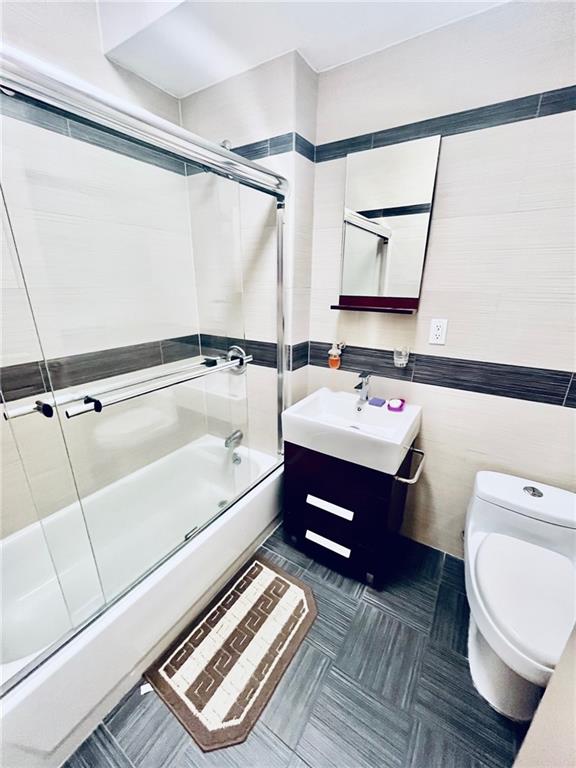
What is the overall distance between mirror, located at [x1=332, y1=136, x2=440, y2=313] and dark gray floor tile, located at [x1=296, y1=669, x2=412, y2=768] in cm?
152

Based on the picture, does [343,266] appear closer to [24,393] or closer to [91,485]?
[24,393]

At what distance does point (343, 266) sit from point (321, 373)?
59 cm

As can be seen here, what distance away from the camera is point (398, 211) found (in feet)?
4.65

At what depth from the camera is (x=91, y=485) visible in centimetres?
A: 158

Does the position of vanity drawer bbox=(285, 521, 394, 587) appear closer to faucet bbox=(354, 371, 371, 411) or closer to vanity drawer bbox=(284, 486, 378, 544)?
vanity drawer bbox=(284, 486, 378, 544)

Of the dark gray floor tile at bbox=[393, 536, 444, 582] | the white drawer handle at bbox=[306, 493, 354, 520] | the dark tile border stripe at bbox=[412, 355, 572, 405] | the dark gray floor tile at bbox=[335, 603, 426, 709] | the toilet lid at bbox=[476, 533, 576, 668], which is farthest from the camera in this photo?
the dark gray floor tile at bbox=[393, 536, 444, 582]

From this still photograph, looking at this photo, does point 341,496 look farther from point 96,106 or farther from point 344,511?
point 96,106

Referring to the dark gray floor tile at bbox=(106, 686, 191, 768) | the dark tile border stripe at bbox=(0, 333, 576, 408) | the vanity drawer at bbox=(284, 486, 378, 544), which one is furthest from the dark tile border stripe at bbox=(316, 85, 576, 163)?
the dark gray floor tile at bbox=(106, 686, 191, 768)

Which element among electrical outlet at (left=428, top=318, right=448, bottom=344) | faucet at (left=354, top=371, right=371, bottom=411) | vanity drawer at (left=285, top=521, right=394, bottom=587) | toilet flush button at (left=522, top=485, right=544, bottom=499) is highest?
electrical outlet at (left=428, top=318, right=448, bottom=344)

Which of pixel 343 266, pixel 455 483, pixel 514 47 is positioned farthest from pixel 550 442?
pixel 514 47

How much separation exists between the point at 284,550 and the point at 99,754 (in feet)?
3.14

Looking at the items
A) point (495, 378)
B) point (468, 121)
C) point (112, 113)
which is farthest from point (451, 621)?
point (112, 113)

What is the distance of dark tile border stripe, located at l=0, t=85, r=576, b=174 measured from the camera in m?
1.08

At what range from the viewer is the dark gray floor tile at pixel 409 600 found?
1.38 m
